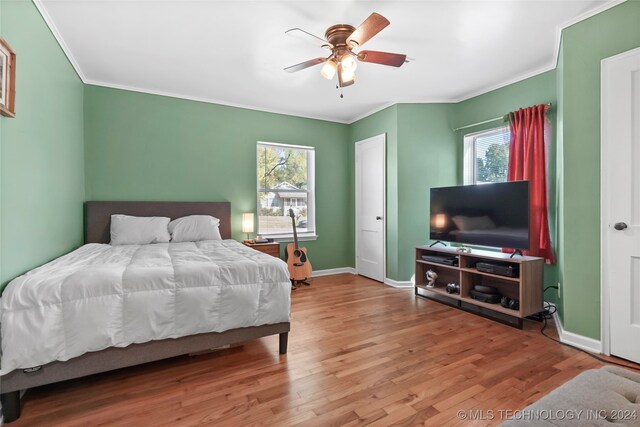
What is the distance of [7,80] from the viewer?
180 cm

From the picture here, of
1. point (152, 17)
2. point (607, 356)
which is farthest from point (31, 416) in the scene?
point (607, 356)

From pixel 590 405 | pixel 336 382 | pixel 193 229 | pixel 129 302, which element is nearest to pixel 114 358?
pixel 129 302

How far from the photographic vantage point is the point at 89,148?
3.57 metres

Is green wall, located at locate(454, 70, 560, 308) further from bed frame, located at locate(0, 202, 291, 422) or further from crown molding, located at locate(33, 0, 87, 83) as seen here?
crown molding, located at locate(33, 0, 87, 83)

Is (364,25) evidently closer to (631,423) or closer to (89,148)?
(631,423)

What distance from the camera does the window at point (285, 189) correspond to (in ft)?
15.4

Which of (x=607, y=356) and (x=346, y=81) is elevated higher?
(x=346, y=81)

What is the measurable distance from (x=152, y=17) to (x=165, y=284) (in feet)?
6.84

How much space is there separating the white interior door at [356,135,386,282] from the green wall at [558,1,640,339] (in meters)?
2.27

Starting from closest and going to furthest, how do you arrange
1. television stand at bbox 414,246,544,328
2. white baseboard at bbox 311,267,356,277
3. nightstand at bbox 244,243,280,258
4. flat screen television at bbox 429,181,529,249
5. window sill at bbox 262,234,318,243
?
television stand at bbox 414,246,544,328, flat screen television at bbox 429,181,529,249, nightstand at bbox 244,243,280,258, window sill at bbox 262,234,318,243, white baseboard at bbox 311,267,356,277

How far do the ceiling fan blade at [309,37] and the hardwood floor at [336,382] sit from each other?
2476mm

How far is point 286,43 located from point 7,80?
197 centimetres

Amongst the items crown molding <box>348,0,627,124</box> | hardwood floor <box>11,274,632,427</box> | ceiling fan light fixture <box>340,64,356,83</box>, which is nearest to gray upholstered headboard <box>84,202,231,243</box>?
hardwood floor <box>11,274,632,427</box>

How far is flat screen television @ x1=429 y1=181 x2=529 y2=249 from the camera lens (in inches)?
116
